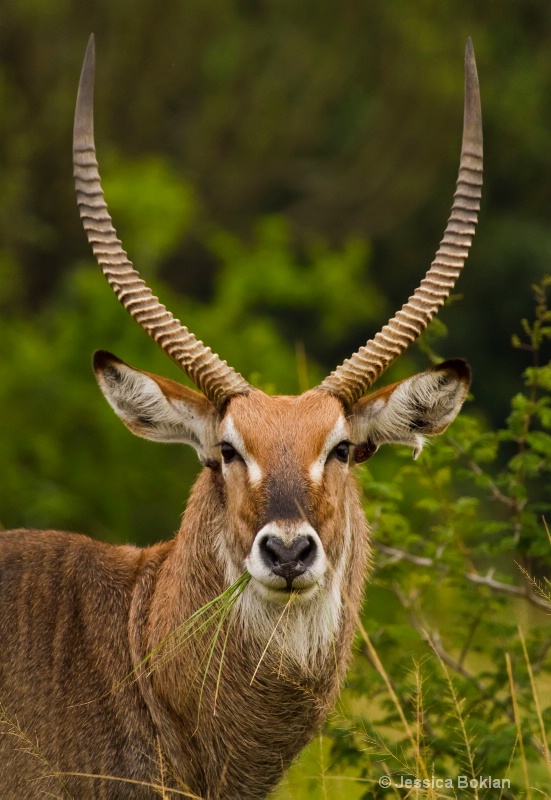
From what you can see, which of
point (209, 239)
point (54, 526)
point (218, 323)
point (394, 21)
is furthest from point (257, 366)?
point (394, 21)

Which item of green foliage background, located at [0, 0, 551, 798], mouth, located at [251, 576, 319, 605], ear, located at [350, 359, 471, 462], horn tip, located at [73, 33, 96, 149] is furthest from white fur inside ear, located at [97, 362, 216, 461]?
green foliage background, located at [0, 0, 551, 798]

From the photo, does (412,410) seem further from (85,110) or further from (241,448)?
(85,110)

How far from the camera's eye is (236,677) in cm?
699

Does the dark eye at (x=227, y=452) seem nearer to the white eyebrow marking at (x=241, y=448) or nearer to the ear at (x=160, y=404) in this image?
the white eyebrow marking at (x=241, y=448)

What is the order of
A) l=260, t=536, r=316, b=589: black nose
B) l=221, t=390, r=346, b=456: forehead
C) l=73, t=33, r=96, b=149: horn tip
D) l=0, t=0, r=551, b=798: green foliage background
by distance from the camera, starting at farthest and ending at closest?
l=0, t=0, r=551, b=798: green foliage background, l=73, t=33, r=96, b=149: horn tip, l=221, t=390, r=346, b=456: forehead, l=260, t=536, r=316, b=589: black nose

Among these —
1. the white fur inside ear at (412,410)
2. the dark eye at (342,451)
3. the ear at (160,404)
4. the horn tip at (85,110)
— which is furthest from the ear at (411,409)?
the horn tip at (85,110)

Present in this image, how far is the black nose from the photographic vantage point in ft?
20.7

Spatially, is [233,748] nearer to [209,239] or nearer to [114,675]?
[114,675]

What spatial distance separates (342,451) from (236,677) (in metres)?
1.10

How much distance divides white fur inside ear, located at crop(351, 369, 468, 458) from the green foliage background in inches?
207

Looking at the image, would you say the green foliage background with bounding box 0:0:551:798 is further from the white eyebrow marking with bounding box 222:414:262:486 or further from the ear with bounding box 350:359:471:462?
the white eyebrow marking with bounding box 222:414:262:486

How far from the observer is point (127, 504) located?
2131 cm

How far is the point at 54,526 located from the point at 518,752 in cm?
1230

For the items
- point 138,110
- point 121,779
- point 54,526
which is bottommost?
point 121,779
